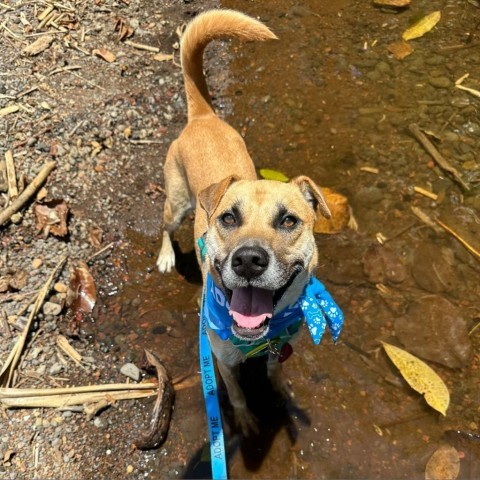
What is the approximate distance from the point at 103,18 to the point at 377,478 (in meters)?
6.09

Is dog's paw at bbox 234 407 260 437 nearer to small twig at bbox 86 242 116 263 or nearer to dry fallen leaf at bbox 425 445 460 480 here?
dry fallen leaf at bbox 425 445 460 480

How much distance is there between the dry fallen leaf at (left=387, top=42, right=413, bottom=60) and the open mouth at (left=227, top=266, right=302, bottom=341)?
4576 mm

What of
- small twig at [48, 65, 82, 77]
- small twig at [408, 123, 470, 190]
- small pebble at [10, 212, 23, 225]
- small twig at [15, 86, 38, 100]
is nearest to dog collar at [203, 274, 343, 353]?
small pebble at [10, 212, 23, 225]

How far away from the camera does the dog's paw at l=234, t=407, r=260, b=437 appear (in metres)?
4.12

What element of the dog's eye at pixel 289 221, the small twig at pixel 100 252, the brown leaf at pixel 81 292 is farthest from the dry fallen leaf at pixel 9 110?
the dog's eye at pixel 289 221

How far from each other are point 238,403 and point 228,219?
160 cm

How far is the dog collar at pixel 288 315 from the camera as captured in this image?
10.9 ft

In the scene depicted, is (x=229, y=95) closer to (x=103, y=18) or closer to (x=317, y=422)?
(x=103, y=18)

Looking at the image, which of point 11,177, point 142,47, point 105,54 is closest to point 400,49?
point 142,47

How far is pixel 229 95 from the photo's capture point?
6.40 meters

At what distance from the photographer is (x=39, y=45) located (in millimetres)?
5875

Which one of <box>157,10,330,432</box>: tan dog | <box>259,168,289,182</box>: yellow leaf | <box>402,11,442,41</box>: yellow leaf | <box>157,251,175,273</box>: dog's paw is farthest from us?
<box>402,11,442,41</box>: yellow leaf

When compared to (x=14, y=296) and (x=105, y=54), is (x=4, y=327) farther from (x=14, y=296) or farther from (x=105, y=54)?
(x=105, y=54)

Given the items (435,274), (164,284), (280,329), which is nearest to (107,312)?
(164,284)
